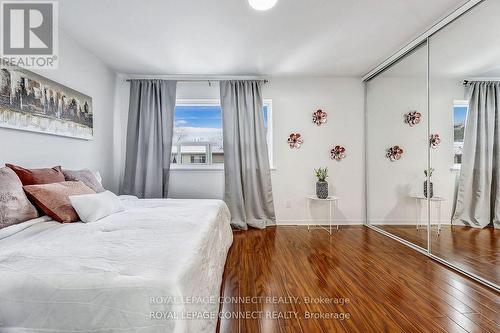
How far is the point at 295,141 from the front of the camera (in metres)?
4.04

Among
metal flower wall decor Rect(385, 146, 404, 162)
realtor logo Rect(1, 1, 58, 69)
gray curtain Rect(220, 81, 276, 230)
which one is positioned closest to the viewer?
realtor logo Rect(1, 1, 58, 69)

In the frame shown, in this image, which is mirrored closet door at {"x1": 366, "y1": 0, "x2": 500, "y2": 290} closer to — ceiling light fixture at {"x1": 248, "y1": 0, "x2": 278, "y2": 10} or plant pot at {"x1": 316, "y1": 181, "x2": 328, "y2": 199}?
plant pot at {"x1": 316, "y1": 181, "x2": 328, "y2": 199}

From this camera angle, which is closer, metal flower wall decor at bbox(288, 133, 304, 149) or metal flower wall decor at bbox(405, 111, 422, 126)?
metal flower wall decor at bbox(405, 111, 422, 126)

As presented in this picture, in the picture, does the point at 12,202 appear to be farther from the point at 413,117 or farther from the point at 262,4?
the point at 413,117

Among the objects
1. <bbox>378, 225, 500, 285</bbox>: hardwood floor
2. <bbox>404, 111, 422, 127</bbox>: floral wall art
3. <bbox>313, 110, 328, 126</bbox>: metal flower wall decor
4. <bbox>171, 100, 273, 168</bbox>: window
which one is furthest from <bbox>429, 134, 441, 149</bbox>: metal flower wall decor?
<bbox>171, 100, 273, 168</bbox>: window

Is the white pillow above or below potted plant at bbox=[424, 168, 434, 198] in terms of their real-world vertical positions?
below

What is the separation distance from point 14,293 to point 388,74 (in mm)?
4339

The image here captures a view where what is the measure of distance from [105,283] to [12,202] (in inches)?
52.6

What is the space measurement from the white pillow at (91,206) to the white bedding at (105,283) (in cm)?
40

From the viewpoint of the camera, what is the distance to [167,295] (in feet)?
2.95

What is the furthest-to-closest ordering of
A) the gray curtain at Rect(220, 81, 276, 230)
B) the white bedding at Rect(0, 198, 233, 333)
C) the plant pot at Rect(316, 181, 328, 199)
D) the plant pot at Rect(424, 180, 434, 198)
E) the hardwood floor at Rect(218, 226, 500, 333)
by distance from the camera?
the gray curtain at Rect(220, 81, 276, 230), the plant pot at Rect(316, 181, 328, 199), the plant pot at Rect(424, 180, 434, 198), the hardwood floor at Rect(218, 226, 500, 333), the white bedding at Rect(0, 198, 233, 333)

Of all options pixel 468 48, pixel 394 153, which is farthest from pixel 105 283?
pixel 394 153

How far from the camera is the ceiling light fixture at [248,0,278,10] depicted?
2.06 m

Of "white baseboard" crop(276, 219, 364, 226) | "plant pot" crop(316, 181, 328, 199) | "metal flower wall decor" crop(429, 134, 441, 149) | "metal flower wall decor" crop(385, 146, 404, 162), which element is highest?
"metal flower wall decor" crop(429, 134, 441, 149)
